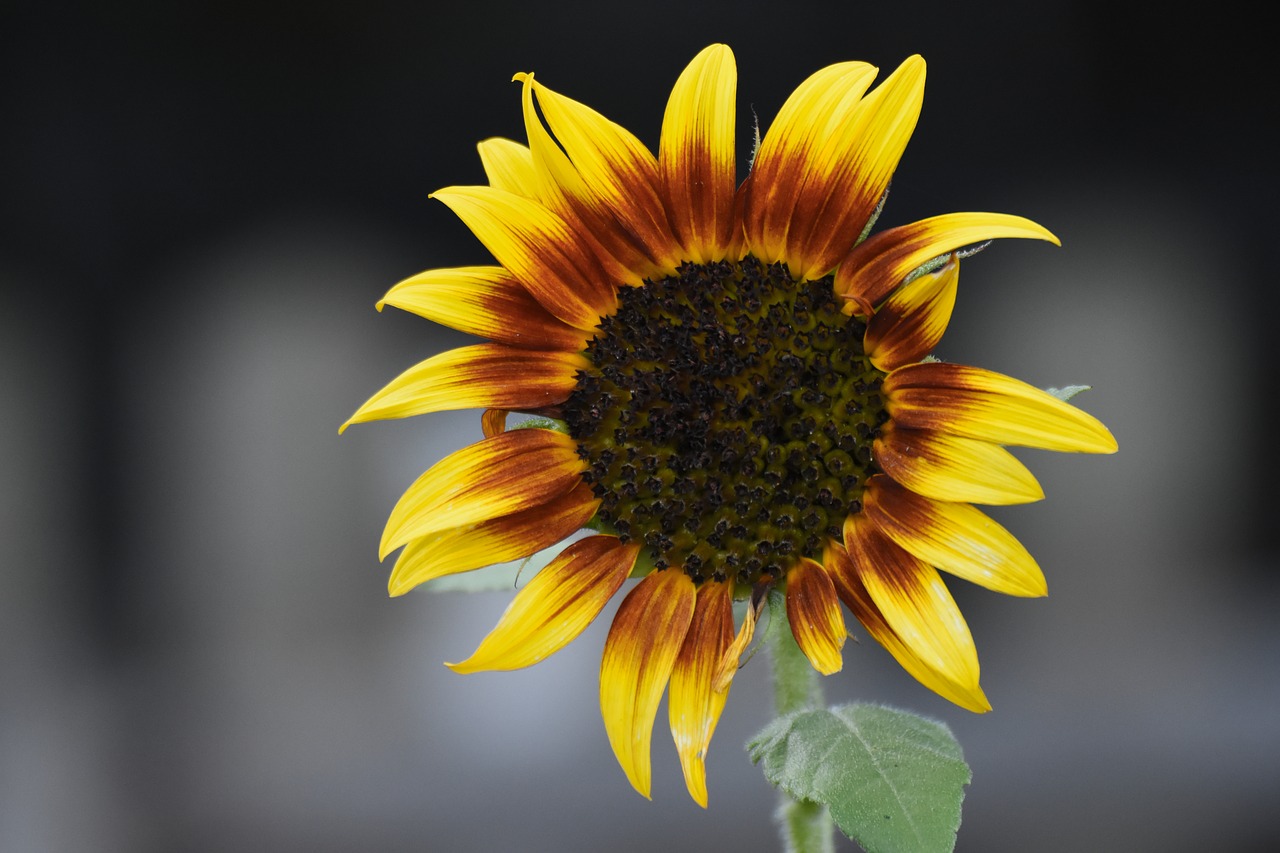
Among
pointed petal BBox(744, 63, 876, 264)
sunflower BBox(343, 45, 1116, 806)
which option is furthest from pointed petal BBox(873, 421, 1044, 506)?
pointed petal BBox(744, 63, 876, 264)

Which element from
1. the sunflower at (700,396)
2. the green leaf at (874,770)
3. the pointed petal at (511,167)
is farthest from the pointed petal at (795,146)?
the green leaf at (874,770)

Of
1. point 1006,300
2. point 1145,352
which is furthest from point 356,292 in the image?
point 1145,352

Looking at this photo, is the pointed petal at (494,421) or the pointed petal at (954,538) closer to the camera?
the pointed petal at (954,538)

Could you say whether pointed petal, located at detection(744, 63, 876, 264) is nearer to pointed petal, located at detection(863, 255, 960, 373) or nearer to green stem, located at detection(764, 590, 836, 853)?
pointed petal, located at detection(863, 255, 960, 373)

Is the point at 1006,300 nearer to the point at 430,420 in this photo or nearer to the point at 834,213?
the point at 430,420

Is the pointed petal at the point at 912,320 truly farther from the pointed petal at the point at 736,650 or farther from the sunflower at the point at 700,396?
the pointed petal at the point at 736,650
